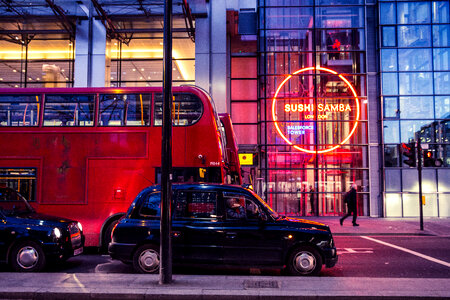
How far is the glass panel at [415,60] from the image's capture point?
2130 centimetres

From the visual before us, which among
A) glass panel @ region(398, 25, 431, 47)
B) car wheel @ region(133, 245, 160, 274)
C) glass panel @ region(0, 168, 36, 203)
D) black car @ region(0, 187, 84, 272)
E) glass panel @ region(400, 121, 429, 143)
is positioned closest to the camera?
car wheel @ region(133, 245, 160, 274)

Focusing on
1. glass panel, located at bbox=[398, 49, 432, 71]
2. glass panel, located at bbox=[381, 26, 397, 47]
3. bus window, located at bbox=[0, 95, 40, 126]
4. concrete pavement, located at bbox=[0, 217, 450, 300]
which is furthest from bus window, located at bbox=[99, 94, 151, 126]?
glass panel, located at bbox=[398, 49, 432, 71]

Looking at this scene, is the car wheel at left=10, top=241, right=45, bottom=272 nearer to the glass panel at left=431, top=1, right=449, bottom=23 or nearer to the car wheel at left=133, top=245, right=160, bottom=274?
the car wheel at left=133, top=245, right=160, bottom=274

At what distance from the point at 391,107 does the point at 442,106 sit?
2.59 metres

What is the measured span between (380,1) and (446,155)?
8.66 m

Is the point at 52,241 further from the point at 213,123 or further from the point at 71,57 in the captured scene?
the point at 71,57

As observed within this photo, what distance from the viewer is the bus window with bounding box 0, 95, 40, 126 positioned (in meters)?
10.9

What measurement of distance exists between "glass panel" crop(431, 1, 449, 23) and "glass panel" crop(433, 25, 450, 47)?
1.02 feet

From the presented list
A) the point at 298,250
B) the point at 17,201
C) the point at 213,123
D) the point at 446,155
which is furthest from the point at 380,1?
the point at 17,201

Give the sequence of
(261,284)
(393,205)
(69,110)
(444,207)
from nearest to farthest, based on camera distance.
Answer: (261,284), (69,110), (444,207), (393,205)

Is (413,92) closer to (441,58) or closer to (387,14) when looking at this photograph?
(441,58)

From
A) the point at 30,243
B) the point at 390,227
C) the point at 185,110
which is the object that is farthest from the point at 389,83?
the point at 30,243

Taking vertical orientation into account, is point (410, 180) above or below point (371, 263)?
above

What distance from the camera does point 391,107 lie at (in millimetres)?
21219
